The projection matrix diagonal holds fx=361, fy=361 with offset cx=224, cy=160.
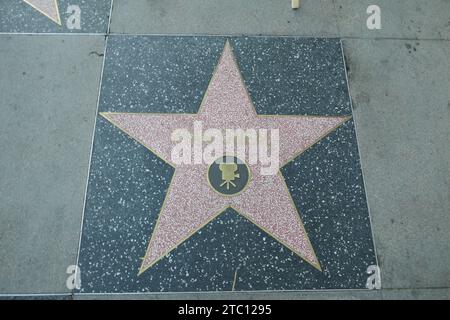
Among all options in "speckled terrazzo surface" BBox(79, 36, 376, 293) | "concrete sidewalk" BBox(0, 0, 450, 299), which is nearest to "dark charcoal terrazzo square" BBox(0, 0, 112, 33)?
"concrete sidewalk" BBox(0, 0, 450, 299)

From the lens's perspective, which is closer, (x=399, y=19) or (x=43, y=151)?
(x=43, y=151)

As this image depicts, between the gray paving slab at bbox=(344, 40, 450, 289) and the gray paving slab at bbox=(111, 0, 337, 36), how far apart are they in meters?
0.33

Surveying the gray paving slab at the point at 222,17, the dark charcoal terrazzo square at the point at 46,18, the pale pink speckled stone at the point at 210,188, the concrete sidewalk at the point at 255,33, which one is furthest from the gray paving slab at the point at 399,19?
the dark charcoal terrazzo square at the point at 46,18

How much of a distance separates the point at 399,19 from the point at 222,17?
132 cm

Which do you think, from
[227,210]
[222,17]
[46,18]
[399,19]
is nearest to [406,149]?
[399,19]

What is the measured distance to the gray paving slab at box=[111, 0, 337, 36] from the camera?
261 cm

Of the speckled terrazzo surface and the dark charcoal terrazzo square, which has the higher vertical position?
the dark charcoal terrazzo square

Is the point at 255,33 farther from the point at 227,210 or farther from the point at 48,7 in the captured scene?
the point at 48,7

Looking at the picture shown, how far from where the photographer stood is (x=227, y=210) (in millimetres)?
2109

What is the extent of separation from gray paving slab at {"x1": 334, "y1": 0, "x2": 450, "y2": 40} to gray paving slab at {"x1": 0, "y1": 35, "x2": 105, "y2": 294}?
184 cm

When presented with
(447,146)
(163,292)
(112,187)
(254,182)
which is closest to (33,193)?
(112,187)

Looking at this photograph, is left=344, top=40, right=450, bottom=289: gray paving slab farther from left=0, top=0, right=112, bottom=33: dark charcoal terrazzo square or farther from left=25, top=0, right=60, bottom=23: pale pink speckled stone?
left=25, top=0, right=60, bottom=23: pale pink speckled stone

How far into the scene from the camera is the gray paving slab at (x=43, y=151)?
78.9 inches

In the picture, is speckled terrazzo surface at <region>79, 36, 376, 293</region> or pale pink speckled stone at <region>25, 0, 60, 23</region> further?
pale pink speckled stone at <region>25, 0, 60, 23</region>
